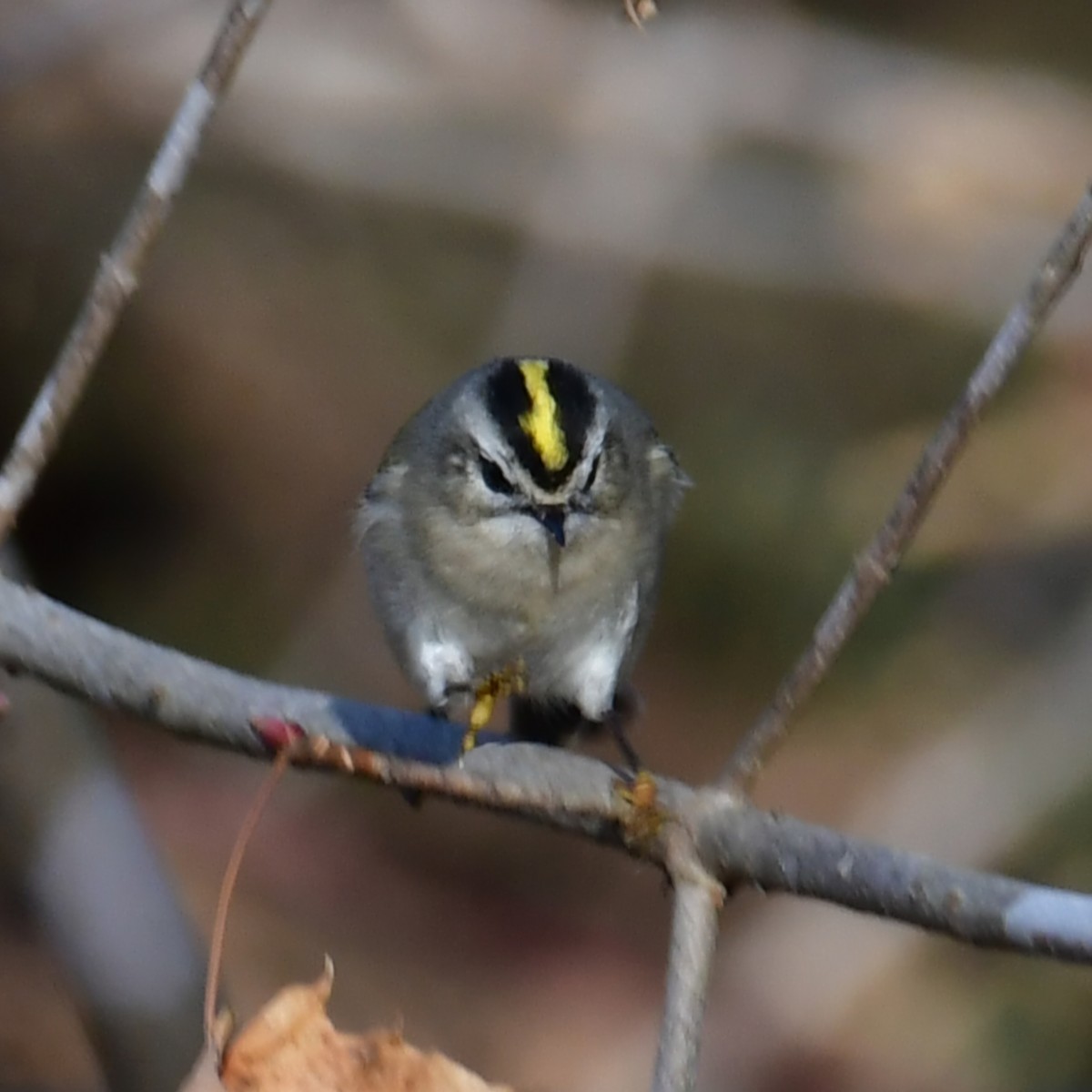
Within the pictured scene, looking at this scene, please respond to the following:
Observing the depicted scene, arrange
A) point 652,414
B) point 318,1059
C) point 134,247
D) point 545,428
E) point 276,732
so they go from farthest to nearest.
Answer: point 652,414 < point 545,428 < point 134,247 < point 276,732 < point 318,1059

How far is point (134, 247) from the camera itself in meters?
1.83

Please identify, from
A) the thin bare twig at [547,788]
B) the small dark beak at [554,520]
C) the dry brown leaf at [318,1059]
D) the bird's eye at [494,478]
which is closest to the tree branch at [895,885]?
the thin bare twig at [547,788]

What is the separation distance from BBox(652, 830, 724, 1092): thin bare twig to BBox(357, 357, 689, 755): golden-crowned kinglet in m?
0.68

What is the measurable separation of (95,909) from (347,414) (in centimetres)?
272

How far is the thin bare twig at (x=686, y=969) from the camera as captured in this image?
1577mm

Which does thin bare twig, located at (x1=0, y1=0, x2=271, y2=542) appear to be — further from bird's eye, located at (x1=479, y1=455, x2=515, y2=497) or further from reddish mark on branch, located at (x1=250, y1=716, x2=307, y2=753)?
bird's eye, located at (x1=479, y1=455, x2=515, y2=497)

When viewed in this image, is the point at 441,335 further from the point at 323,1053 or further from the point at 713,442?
the point at 323,1053

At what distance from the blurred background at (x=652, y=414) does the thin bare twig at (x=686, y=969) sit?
277cm

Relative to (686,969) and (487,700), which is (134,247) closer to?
(487,700)

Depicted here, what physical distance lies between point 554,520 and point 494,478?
Answer: 130 mm

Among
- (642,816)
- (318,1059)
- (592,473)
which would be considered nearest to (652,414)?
(592,473)

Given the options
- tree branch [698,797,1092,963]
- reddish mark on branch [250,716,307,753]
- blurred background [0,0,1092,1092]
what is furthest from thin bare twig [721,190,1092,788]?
blurred background [0,0,1092,1092]

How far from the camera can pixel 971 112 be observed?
4.89 meters

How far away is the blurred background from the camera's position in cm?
453
